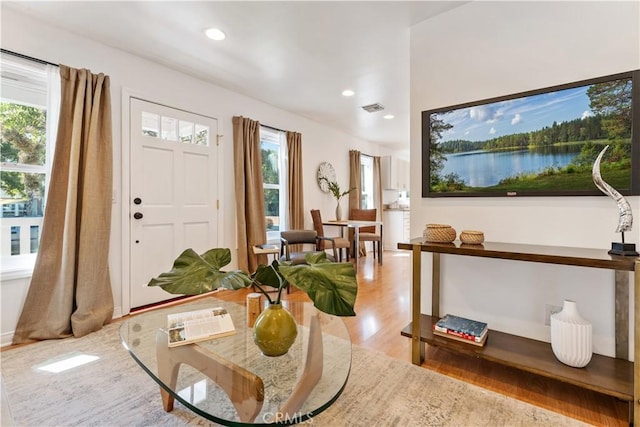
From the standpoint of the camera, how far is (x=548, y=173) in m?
1.75

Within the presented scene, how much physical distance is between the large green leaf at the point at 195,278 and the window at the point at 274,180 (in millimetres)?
2960

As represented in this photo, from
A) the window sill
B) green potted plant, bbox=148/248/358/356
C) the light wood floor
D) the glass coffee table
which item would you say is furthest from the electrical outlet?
the window sill

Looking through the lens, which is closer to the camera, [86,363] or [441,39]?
[86,363]

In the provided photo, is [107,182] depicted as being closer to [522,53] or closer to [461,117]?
[461,117]

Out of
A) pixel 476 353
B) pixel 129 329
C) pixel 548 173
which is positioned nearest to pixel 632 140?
pixel 548 173

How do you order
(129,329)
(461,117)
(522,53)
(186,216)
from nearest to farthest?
(129,329), (522,53), (461,117), (186,216)

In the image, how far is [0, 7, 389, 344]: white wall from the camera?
216cm

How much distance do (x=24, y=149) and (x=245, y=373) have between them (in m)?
2.56

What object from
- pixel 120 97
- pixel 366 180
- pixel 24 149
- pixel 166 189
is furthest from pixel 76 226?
pixel 366 180

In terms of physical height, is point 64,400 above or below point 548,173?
below

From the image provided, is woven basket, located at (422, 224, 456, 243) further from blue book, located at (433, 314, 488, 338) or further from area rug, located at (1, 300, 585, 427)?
area rug, located at (1, 300, 585, 427)

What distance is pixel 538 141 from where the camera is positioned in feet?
5.84

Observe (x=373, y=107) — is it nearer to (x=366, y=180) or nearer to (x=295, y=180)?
(x=295, y=180)

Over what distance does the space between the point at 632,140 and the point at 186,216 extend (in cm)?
353
